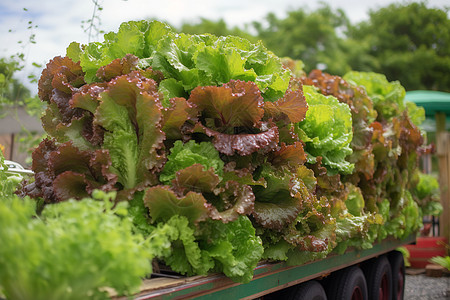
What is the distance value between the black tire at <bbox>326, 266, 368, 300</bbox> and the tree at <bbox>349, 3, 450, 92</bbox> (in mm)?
25452

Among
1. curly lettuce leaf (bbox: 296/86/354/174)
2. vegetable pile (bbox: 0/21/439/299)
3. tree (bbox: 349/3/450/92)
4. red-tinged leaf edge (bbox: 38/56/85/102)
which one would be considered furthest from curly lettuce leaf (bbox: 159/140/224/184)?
tree (bbox: 349/3/450/92)

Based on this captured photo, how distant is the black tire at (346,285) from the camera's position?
4.75 m

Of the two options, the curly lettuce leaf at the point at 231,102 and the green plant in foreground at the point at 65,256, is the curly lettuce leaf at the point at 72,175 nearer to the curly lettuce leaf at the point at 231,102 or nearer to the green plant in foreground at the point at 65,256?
the curly lettuce leaf at the point at 231,102

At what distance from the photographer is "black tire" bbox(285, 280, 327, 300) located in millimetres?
3961

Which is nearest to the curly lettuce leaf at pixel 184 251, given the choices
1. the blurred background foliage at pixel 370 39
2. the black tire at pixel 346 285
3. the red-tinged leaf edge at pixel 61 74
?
the red-tinged leaf edge at pixel 61 74

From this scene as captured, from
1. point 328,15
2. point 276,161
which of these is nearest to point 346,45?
point 328,15

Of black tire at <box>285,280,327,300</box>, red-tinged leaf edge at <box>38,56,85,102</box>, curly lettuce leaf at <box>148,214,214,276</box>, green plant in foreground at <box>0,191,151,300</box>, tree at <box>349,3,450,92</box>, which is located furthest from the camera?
tree at <box>349,3,450,92</box>

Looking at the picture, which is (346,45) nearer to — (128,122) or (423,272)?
(423,272)

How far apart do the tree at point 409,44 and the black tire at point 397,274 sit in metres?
23.6

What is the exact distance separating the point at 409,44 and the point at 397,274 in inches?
1081

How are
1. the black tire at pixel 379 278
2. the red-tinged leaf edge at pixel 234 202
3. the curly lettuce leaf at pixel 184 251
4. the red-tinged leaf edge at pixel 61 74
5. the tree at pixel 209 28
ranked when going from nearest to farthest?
the curly lettuce leaf at pixel 184 251 < the red-tinged leaf edge at pixel 234 202 < the red-tinged leaf edge at pixel 61 74 < the black tire at pixel 379 278 < the tree at pixel 209 28

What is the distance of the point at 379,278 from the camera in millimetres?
5773

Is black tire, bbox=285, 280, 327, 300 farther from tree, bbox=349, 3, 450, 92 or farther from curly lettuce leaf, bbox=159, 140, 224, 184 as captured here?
tree, bbox=349, 3, 450, 92

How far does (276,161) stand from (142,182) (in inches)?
39.8
